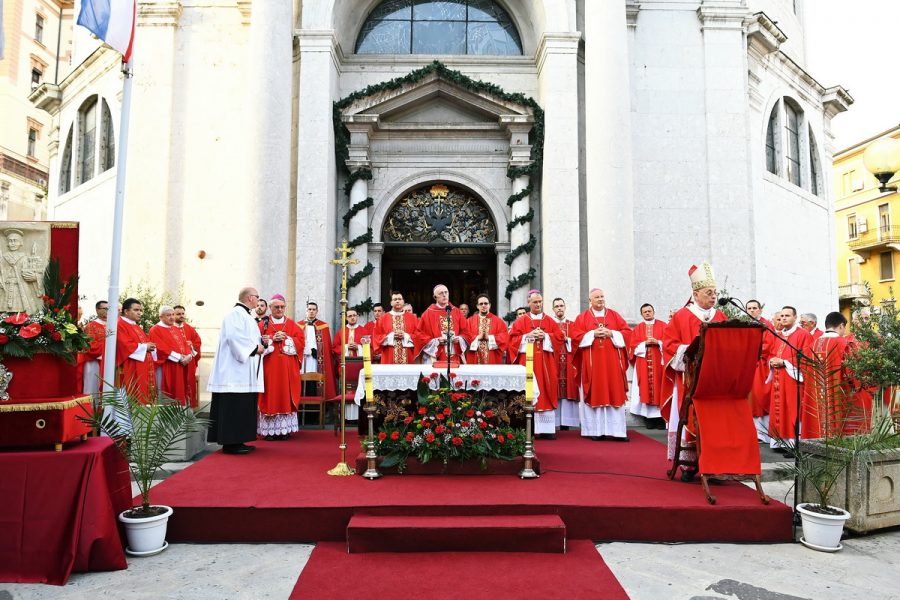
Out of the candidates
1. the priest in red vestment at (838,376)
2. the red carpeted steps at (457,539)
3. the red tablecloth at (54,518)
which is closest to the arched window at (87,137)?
the red tablecloth at (54,518)

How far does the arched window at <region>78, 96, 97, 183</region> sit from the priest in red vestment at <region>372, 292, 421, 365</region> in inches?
437

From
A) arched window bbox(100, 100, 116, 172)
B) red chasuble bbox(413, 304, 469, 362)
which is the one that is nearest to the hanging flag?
red chasuble bbox(413, 304, 469, 362)

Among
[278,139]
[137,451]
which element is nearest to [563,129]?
[278,139]

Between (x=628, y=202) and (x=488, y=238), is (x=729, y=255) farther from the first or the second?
(x=488, y=238)

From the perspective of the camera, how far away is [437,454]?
602 centimetres

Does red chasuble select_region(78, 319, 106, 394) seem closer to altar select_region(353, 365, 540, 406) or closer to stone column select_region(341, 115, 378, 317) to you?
altar select_region(353, 365, 540, 406)

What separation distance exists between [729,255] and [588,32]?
17.6 ft

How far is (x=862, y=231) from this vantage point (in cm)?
3712

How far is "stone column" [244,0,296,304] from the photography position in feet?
36.0

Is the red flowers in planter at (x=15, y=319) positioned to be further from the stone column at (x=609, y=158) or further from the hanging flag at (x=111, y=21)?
the stone column at (x=609, y=158)

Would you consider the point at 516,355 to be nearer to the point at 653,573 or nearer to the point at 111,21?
the point at 653,573

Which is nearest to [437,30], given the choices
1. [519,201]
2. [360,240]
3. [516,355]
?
[519,201]

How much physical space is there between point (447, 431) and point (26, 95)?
38941mm

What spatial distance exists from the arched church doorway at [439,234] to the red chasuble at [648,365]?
3816 millimetres
